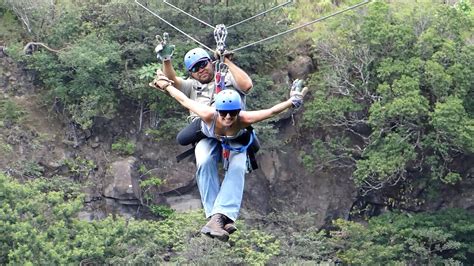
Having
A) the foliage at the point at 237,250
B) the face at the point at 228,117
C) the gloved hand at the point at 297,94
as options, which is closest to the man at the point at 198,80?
the face at the point at 228,117

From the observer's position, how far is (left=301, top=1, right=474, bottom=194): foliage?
2066 cm

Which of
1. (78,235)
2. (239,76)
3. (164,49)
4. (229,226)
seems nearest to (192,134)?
(239,76)

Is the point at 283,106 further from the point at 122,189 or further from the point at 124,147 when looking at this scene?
the point at 124,147

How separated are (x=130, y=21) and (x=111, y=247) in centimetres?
554

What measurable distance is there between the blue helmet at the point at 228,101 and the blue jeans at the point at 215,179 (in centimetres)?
61

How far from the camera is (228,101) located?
7855 millimetres

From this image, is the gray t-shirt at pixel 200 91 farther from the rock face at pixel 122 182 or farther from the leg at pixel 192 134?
the rock face at pixel 122 182

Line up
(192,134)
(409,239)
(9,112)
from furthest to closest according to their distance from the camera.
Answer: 1. (9,112)
2. (409,239)
3. (192,134)

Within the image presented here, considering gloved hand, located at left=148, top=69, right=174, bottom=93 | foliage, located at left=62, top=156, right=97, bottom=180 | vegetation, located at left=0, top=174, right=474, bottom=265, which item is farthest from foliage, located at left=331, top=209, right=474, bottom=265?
gloved hand, located at left=148, top=69, right=174, bottom=93

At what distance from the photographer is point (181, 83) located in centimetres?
855

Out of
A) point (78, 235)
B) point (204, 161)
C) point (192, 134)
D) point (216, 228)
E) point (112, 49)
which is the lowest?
point (78, 235)

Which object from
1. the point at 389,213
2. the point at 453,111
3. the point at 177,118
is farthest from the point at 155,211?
the point at 453,111

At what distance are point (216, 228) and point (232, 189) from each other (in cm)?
38

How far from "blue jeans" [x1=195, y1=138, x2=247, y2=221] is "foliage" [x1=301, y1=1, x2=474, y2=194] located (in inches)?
492
